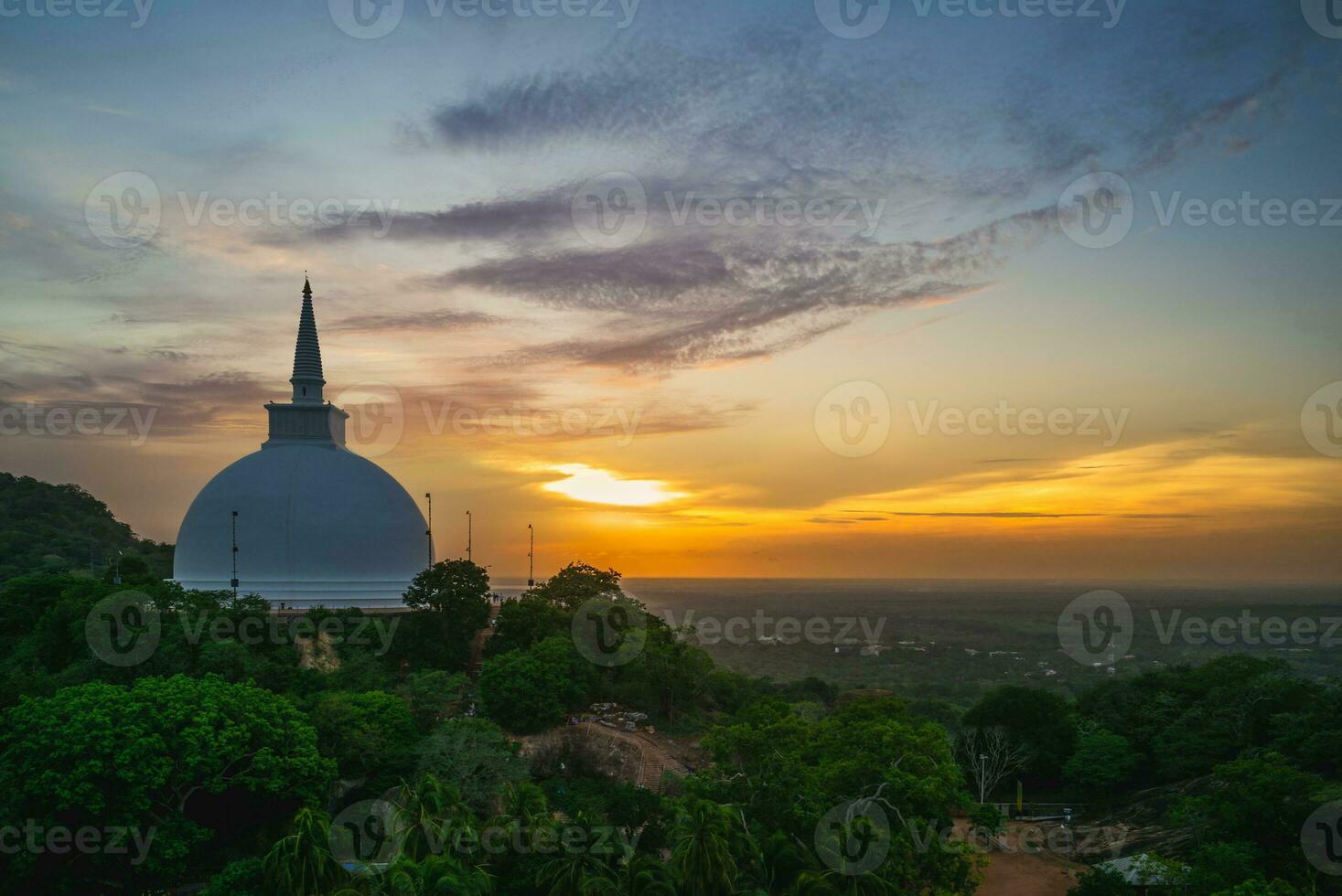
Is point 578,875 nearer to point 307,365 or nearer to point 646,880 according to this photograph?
point 646,880

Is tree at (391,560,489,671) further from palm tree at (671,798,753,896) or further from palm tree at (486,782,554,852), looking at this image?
palm tree at (671,798,753,896)

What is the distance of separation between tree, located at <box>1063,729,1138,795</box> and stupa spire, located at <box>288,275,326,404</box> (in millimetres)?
52899

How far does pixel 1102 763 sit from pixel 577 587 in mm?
31777

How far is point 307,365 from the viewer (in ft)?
208

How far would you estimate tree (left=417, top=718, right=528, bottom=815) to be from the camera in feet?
109

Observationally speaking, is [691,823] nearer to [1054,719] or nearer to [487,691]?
[487,691]

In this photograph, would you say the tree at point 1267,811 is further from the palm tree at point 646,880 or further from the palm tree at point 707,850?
the palm tree at point 646,880

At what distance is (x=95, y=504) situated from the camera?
120188mm

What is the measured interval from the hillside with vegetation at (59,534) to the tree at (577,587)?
30682 millimetres

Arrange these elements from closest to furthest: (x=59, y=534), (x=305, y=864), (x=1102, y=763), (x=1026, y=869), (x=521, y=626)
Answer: (x=305, y=864) < (x=1026, y=869) < (x=1102, y=763) < (x=521, y=626) < (x=59, y=534)

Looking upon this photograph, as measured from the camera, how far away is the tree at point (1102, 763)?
47312 millimetres

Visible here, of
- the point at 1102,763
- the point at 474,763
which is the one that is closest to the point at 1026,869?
the point at 1102,763

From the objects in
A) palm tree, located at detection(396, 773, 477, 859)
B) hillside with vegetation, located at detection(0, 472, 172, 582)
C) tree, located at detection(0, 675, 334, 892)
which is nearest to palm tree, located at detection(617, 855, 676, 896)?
palm tree, located at detection(396, 773, 477, 859)

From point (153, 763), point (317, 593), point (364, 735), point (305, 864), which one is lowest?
point (305, 864)
